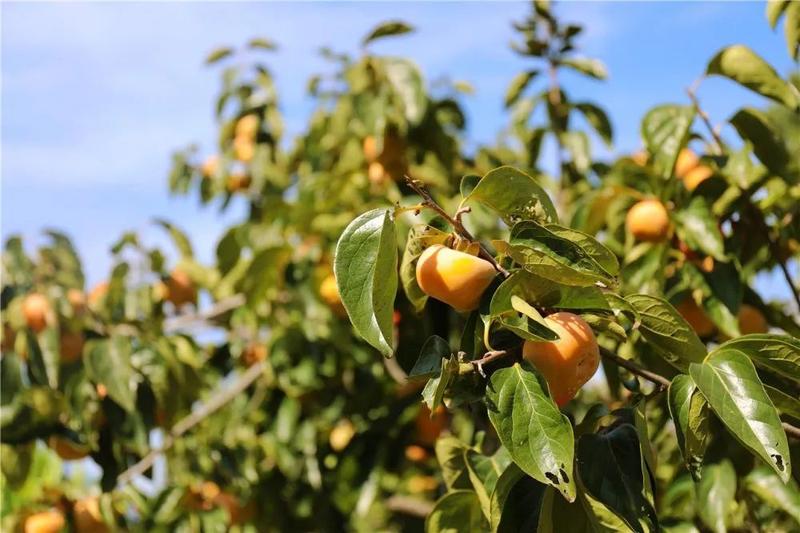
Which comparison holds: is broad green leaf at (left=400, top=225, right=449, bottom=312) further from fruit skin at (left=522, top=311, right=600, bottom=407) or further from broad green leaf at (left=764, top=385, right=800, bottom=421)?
broad green leaf at (left=764, top=385, right=800, bottom=421)

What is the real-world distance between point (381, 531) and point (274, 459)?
627 millimetres

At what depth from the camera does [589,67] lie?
2.24 m

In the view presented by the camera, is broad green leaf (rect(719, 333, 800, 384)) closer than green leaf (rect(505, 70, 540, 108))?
Yes

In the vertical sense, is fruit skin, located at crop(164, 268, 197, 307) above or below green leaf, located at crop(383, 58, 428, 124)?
below

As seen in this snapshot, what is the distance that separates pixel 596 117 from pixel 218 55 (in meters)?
1.37

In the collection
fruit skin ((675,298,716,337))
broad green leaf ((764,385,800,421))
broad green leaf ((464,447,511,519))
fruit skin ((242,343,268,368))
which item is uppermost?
broad green leaf ((764,385,800,421))

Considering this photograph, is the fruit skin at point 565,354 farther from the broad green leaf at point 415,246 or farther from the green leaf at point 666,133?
the green leaf at point 666,133

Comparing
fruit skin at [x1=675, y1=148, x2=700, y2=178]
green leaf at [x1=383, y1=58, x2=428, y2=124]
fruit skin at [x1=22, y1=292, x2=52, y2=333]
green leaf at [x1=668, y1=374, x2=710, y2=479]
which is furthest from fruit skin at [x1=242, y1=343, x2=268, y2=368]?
green leaf at [x1=668, y1=374, x2=710, y2=479]

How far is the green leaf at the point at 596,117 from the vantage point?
2.39m

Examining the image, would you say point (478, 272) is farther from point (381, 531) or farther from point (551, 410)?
point (381, 531)

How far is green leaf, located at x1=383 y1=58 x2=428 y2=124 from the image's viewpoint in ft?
7.56

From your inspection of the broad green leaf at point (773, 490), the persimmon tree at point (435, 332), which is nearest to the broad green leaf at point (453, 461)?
the persimmon tree at point (435, 332)

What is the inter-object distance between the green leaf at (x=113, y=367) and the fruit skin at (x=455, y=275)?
1.03m

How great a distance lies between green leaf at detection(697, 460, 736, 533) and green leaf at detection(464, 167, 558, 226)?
0.60 m
